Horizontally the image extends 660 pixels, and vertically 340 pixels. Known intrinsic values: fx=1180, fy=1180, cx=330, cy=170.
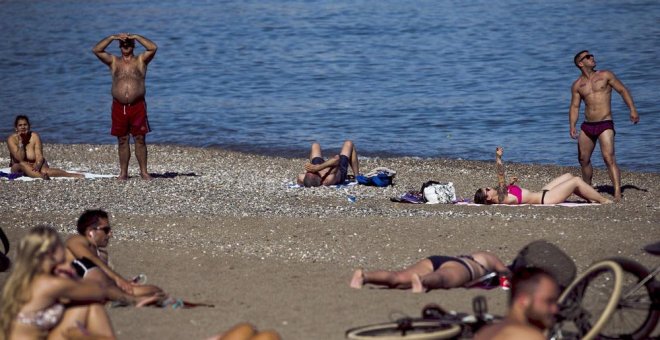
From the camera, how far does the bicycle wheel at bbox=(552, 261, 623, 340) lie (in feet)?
21.6

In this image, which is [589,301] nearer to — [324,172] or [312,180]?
[312,180]

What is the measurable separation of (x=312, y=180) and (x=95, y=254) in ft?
21.2

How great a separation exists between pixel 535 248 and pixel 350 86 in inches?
880

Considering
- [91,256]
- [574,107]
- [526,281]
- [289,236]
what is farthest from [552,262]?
[574,107]

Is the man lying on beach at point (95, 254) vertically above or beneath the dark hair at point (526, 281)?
beneath

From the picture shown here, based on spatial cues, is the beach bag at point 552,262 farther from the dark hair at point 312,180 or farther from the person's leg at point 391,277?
the dark hair at point 312,180

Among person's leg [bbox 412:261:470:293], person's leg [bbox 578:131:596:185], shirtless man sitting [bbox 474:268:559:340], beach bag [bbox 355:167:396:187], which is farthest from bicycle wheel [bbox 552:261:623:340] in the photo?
beach bag [bbox 355:167:396:187]

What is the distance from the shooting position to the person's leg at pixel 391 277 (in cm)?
886

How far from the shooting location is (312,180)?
14891mm

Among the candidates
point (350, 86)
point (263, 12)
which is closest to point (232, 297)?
point (350, 86)

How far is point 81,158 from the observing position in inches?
749

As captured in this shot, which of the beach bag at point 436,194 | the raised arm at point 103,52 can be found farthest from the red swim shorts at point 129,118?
the beach bag at point 436,194

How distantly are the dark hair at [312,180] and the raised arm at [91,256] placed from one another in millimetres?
6427

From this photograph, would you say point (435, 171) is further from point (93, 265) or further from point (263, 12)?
point (263, 12)
